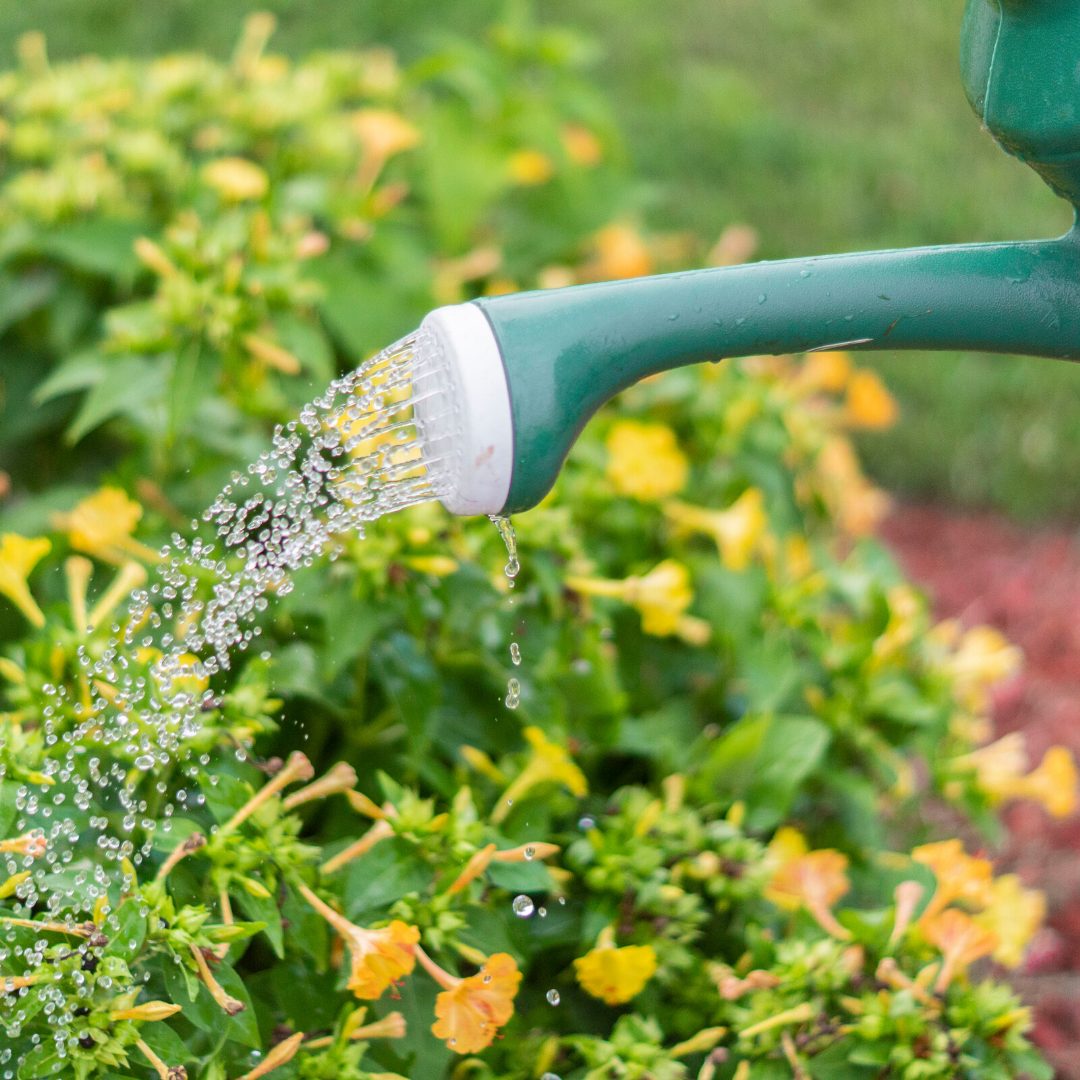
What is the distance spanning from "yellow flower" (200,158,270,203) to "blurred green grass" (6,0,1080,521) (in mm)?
1378

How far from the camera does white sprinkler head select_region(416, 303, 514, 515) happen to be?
0.94 m

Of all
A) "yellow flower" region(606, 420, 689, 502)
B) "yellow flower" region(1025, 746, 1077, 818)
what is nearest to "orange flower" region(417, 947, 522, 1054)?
"yellow flower" region(606, 420, 689, 502)

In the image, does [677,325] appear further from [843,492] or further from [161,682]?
[843,492]

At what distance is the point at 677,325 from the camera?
3.21 ft

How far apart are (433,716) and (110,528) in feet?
1.31

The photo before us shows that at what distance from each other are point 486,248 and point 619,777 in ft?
3.90

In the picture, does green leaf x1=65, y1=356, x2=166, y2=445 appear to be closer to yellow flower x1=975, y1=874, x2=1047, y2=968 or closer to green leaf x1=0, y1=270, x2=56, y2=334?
green leaf x1=0, y1=270, x2=56, y2=334

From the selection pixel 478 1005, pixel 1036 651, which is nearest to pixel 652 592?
pixel 478 1005

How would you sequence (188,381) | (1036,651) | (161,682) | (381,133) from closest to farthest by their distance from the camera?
(161,682) < (188,381) < (381,133) < (1036,651)

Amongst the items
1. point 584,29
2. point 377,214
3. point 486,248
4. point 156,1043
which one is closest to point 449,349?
point 156,1043

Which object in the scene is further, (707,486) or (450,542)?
(707,486)

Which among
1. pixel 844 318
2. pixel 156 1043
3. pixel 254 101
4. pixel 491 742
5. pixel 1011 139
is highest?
pixel 1011 139

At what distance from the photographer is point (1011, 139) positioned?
0.98m

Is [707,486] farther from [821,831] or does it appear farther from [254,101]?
[254,101]
